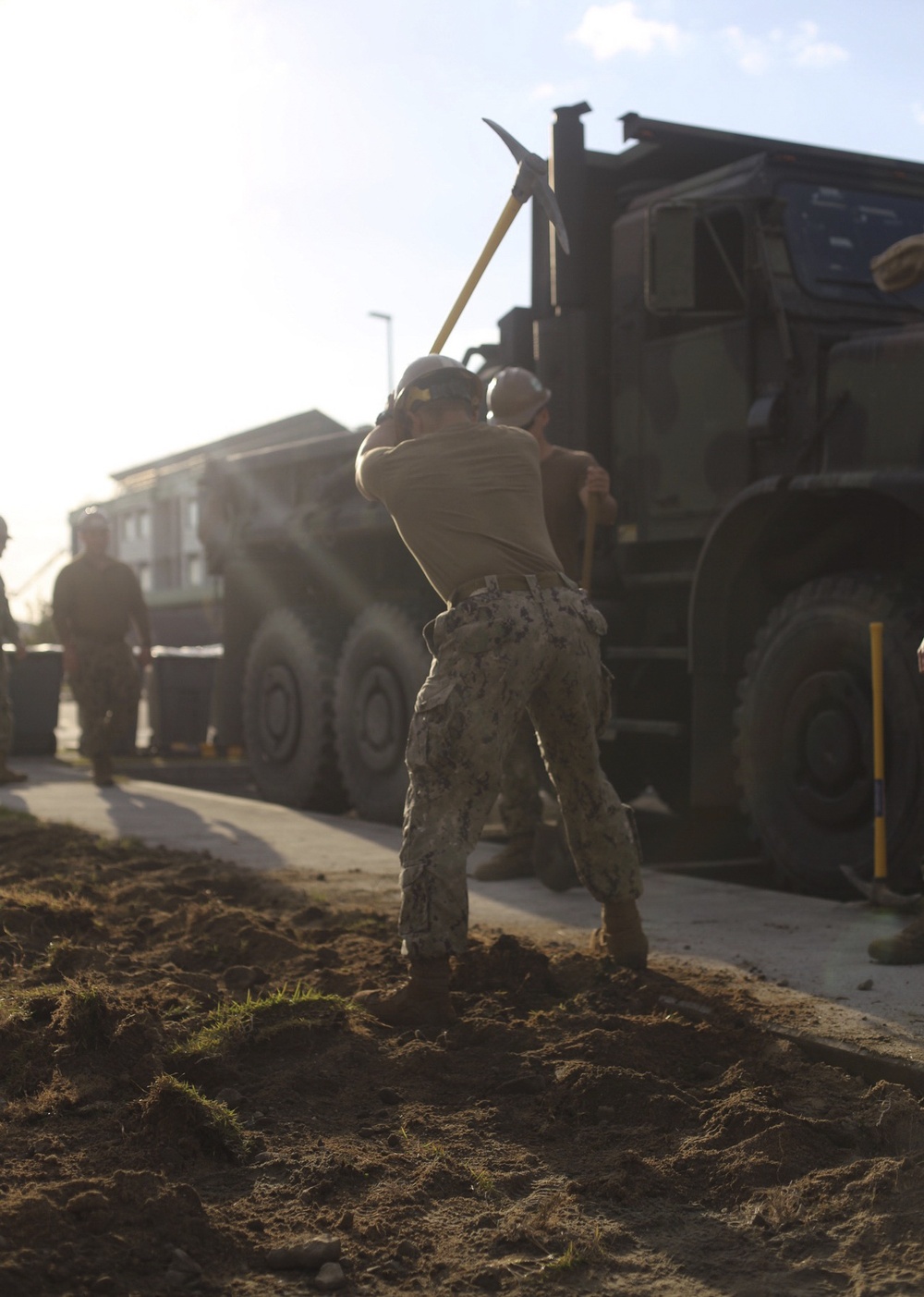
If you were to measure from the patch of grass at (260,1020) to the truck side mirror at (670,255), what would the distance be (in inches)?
141

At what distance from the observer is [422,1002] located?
13.4 feet

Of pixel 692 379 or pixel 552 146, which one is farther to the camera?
pixel 552 146

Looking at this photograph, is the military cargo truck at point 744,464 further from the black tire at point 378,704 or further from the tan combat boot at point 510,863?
the tan combat boot at point 510,863

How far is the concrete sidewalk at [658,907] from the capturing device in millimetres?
4246

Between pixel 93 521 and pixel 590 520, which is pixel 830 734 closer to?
pixel 590 520

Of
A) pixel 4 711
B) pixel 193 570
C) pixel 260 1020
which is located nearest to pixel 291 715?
pixel 4 711

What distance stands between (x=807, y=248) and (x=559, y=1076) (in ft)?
15.1

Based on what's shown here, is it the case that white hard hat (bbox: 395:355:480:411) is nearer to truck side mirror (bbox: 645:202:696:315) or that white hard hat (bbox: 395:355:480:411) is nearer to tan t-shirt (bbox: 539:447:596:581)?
tan t-shirt (bbox: 539:447:596:581)

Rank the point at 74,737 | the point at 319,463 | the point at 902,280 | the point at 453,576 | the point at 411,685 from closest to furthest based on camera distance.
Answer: the point at 453,576
the point at 902,280
the point at 411,685
the point at 319,463
the point at 74,737

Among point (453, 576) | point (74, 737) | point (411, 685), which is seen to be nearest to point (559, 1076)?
point (453, 576)

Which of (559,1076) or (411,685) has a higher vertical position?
(411,685)

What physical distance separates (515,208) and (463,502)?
169 cm

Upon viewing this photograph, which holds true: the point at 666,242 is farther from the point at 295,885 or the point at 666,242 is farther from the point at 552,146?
the point at 295,885

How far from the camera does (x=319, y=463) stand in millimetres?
10477
